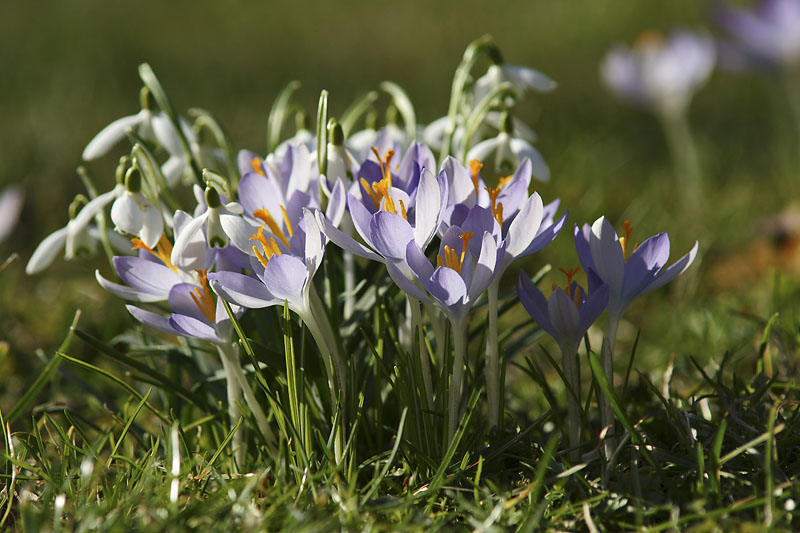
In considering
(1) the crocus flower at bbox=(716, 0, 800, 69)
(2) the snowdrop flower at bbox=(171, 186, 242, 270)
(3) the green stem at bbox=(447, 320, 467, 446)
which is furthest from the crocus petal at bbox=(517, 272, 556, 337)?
(1) the crocus flower at bbox=(716, 0, 800, 69)

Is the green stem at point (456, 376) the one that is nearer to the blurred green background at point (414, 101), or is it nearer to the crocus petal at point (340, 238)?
the crocus petal at point (340, 238)

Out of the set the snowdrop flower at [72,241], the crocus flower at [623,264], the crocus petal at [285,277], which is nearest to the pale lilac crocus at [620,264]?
the crocus flower at [623,264]

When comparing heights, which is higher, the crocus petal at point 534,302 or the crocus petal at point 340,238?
the crocus petal at point 340,238

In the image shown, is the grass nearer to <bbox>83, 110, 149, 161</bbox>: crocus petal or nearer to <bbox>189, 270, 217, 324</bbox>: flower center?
<bbox>189, 270, 217, 324</bbox>: flower center

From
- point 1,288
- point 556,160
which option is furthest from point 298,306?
point 556,160

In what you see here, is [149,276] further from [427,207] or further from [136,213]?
[427,207]

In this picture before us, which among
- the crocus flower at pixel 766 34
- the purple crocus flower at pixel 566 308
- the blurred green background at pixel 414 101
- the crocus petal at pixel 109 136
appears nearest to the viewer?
the purple crocus flower at pixel 566 308
